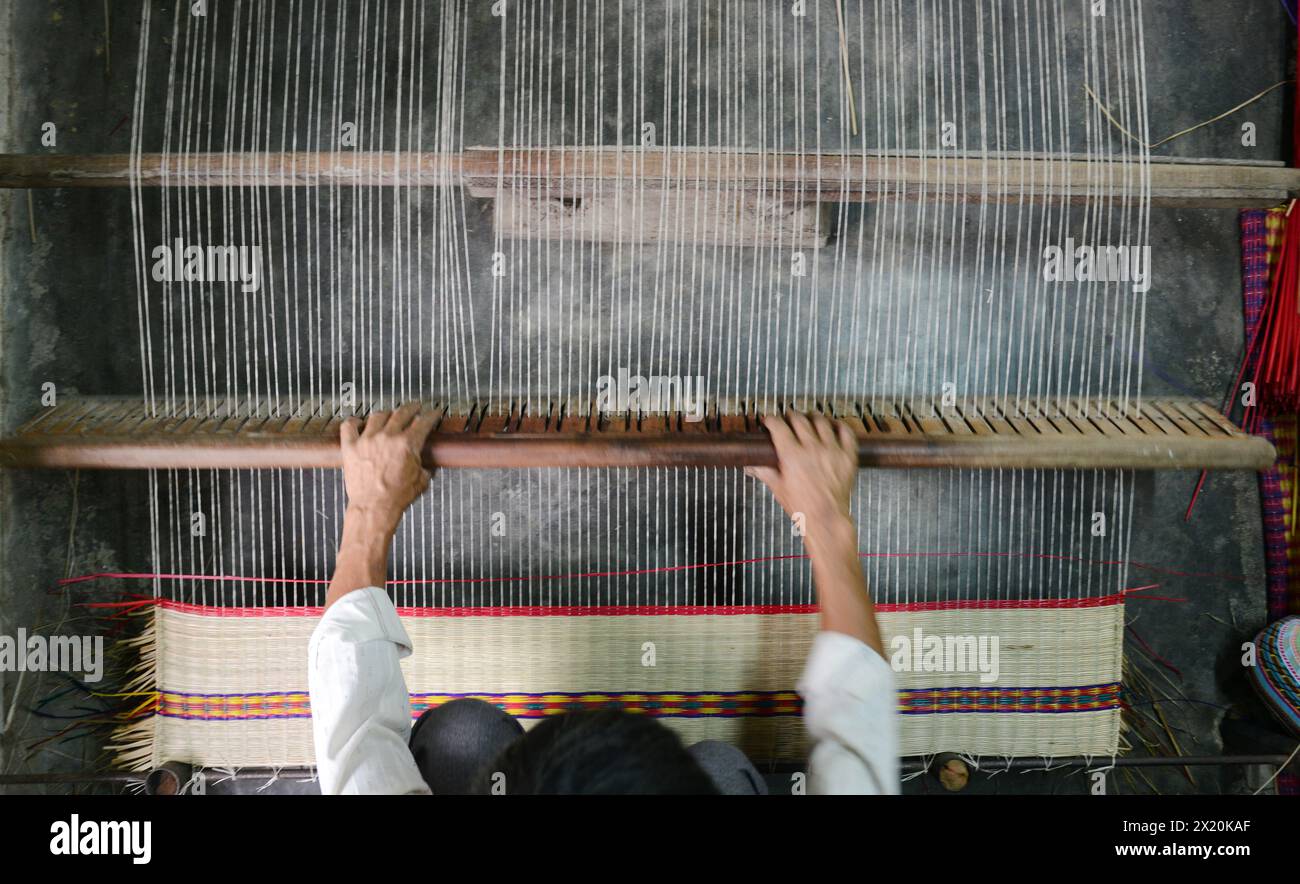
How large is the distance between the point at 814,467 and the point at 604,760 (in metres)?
0.93

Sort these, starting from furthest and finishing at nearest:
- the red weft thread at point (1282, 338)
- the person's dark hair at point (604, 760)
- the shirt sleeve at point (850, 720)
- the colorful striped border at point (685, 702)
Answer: the red weft thread at point (1282, 338), the colorful striped border at point (685, 702), the shirt sleeve at point (850, 720), the person's dark hair at point (604, 760)

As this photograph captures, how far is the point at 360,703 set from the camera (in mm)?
1561

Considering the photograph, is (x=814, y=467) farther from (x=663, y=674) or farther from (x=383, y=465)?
(x=383, y=465)

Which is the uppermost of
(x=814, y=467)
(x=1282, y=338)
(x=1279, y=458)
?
(x=1282, y=338)

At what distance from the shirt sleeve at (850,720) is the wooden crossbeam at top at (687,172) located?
1.10m

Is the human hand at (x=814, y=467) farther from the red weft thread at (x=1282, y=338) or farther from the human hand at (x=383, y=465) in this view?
the red weft thread at (x=1282, y=338)

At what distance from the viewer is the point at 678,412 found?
6.61 feet

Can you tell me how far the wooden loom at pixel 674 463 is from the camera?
6.31ft

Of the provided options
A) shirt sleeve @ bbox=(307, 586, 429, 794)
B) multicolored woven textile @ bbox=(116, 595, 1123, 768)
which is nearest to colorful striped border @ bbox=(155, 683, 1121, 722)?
multicolored woven textile @ bbox=(116, 595, 1123, 768)

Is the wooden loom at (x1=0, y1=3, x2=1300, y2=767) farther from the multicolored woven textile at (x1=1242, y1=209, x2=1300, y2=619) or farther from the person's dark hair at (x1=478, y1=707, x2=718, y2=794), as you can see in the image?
the person's dark hair at (x1=478, y1=707, x2=718, y2=794)

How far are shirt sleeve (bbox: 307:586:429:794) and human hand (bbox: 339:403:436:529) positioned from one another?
9.6 inches

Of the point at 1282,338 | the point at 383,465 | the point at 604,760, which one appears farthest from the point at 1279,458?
the point at 383,465

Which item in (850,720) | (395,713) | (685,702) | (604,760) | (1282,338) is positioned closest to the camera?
(604,760)

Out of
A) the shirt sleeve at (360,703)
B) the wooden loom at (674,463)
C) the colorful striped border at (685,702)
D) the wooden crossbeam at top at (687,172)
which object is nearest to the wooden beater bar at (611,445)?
the wooden loom at (674,463)
